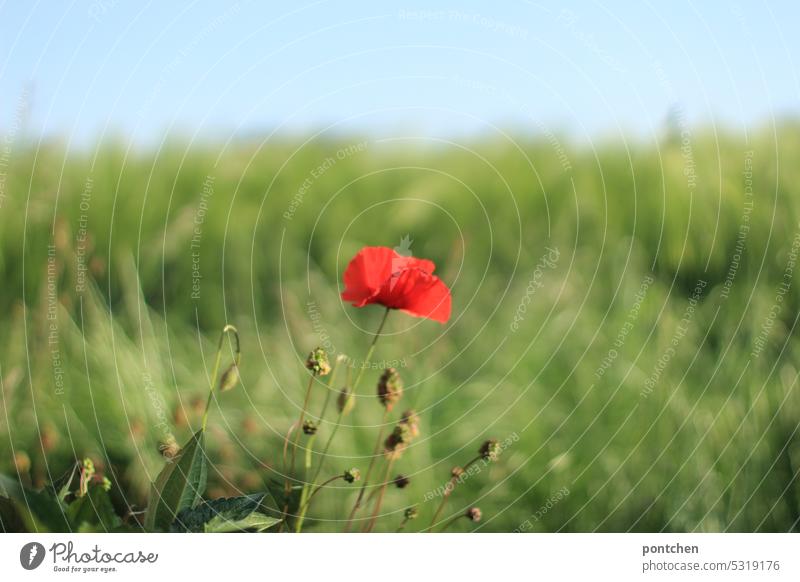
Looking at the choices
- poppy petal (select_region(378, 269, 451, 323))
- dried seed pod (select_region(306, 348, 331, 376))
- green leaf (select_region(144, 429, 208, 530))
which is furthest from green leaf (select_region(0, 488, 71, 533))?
poppy petal (select_region(378, 269, 451, 323))

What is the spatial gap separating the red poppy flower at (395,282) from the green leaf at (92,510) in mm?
449

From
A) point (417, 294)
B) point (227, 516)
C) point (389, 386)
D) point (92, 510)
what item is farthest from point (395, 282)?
point (92, 510)

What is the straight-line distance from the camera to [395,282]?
1235 millimetres

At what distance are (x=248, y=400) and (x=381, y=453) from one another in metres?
0.27

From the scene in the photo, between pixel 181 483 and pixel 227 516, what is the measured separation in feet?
0.25

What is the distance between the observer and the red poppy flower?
1229 mm

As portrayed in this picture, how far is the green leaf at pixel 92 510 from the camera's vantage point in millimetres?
1285

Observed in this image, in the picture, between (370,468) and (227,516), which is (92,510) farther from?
(370,468)

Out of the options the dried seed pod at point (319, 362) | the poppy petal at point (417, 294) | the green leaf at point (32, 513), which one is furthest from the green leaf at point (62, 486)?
the poppy petal at point (417, 294)

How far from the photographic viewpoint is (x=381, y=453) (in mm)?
1590

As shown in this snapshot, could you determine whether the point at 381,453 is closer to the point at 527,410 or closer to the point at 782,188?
the point at 527,410

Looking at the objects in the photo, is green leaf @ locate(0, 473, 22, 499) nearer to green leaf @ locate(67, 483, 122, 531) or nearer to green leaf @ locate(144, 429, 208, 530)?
green leaf @ locate(67, 483, 122, 531)

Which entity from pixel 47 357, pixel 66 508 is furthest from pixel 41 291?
pixel 66 508

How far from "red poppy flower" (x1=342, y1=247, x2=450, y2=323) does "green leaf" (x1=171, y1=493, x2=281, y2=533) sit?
306mm
